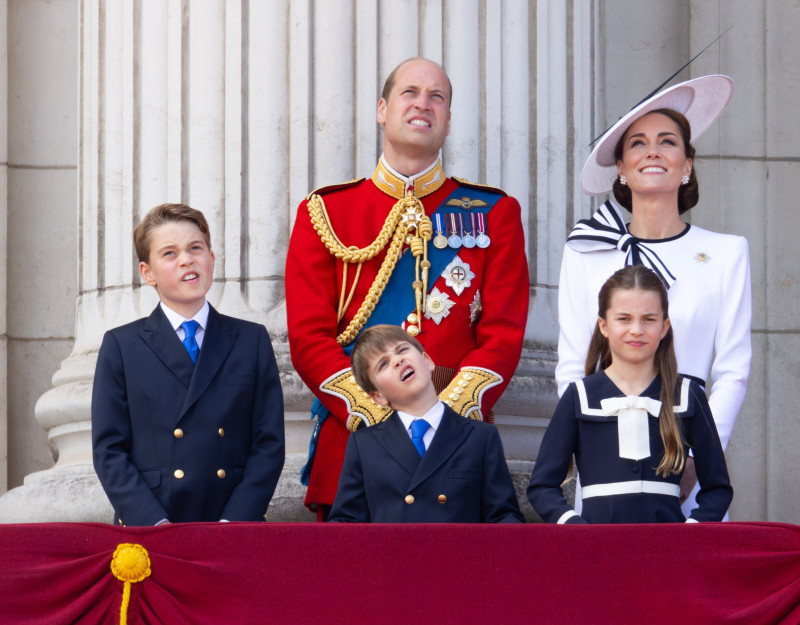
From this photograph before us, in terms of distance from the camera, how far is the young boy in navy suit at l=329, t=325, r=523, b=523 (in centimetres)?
394

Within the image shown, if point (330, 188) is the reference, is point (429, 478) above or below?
below

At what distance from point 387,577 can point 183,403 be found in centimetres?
104

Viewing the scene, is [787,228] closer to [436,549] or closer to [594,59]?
[594,59]

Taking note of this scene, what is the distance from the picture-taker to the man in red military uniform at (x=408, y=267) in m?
4.55

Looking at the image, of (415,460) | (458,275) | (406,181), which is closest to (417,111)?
(406,181)

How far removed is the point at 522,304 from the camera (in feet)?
15.4

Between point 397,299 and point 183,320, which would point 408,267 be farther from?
point 183,320

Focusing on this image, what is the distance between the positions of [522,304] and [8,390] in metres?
2.90

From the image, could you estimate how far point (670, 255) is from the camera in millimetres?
4434

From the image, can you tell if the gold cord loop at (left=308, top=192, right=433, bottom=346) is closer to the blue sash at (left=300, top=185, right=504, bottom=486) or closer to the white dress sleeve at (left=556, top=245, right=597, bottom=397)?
the blue sash at (left=300, top=185, right=504, bottom=486)

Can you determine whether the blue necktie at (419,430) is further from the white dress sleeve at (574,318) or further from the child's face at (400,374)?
the white dress sleeve at (574,318)

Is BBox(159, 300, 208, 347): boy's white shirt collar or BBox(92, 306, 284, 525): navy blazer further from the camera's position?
BBox(159, 300, 208, 347): boy's white shirt collar

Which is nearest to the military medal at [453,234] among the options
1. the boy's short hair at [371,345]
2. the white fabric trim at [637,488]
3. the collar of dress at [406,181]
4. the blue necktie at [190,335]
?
the collar of dress at [406,181]

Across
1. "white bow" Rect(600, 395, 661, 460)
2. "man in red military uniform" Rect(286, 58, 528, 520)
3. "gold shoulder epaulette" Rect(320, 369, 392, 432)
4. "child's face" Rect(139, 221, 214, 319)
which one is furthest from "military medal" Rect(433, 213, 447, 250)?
"white bow" Rect(600, 395, 661, 460)
